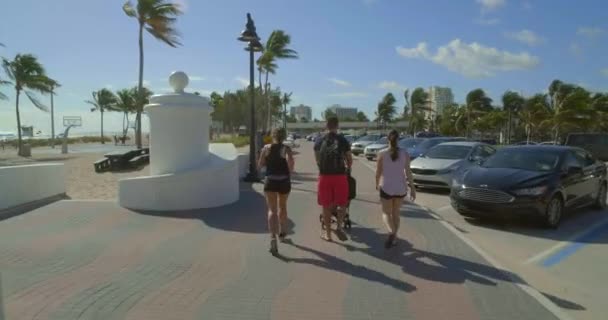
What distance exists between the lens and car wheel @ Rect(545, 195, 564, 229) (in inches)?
305

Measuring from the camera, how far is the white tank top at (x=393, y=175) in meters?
5.98

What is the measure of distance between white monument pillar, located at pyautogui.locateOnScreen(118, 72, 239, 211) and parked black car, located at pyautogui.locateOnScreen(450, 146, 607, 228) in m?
4.48

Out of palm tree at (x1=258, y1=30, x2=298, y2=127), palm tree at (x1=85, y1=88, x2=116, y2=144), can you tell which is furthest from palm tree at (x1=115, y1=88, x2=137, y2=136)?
palm tree at (x1=258, y1=30, x2=298, y2=127)

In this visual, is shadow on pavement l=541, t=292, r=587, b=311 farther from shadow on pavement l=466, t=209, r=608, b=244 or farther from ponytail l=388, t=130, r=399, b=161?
shadow on pavement l=466, t=209, r=608, b=244

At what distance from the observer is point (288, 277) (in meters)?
4.88

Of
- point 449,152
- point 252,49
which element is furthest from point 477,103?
point 252,49

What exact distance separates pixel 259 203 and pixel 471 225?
4077mm

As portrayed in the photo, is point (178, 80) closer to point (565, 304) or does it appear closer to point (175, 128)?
Answer: point (175, 128)

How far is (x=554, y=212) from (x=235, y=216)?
5.45 m

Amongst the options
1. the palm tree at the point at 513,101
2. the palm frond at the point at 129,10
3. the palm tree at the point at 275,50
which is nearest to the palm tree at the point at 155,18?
the palm frond at the point at 129,10

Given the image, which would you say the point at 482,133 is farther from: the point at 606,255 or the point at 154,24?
the point at 606,255

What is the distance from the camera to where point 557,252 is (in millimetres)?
6426

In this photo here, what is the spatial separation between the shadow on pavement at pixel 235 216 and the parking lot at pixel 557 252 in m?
3.07

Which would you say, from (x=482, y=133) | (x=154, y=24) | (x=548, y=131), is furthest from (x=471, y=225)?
(x=482, y=133)
